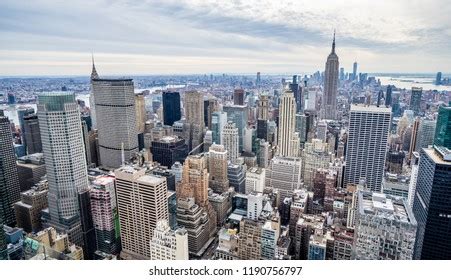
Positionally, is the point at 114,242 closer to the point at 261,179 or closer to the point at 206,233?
the point at 206,233

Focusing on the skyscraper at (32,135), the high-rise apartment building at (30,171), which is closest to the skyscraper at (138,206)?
the high-rise apartment building at (30,171)

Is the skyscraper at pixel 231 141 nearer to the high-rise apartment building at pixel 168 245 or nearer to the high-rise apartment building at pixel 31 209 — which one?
the high-rise apartment building at pixel 31 209

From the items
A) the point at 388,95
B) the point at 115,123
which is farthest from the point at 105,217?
the point at 388,95

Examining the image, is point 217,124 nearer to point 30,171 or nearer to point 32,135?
point 32,135

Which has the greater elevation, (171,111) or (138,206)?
A: (171,111)
